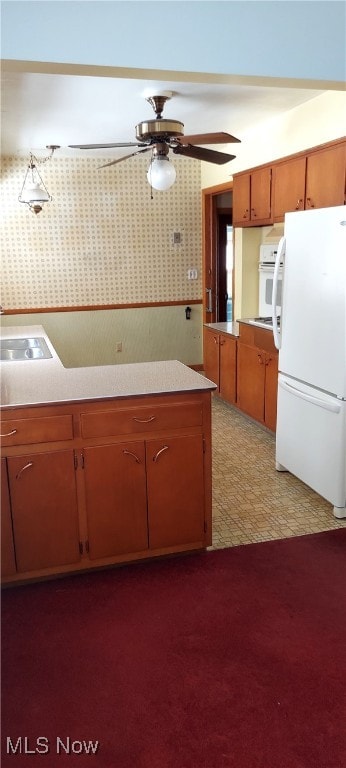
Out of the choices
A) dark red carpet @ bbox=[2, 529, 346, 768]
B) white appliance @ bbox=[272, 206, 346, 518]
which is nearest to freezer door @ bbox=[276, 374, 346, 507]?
white appliance @ bbox=[272, 206, 346, 518]

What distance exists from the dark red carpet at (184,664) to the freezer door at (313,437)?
0.47m

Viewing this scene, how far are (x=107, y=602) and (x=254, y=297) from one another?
3.60m

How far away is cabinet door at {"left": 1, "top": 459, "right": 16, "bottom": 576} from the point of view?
8.04ft

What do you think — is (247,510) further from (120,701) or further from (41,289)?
(41,289)

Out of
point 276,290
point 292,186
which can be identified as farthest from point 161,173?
point 292,186

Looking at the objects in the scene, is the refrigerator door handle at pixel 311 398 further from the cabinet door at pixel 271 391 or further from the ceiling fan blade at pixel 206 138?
the ceiling fan blade at pixel 206 138

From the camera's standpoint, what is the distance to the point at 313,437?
3.34 metres

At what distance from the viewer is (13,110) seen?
13.2 ft

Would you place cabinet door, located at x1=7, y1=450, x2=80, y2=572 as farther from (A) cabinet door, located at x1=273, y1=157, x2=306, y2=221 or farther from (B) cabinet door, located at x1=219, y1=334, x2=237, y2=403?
(B) cabinet door, located at x1=219, y1=334, x2=237, y2=403

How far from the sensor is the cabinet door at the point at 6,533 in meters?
2.45

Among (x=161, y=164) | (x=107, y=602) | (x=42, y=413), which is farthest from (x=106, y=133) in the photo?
(x=107, y=602)

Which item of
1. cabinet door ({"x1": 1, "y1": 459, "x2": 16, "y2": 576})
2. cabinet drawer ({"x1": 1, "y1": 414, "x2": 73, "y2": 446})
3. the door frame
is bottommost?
cabinet door ({"x1": 1, "y1": 459, "x2": 16, "y2": 576})

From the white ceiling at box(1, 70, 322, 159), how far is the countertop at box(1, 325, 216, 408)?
4.87ft

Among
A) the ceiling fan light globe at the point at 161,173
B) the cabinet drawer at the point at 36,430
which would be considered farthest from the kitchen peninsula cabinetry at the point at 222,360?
the cabinet drawer at the point at 36,430
